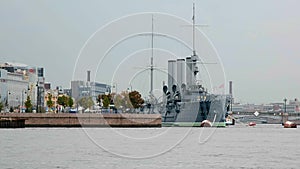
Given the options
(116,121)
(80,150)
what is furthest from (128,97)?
(80,150)

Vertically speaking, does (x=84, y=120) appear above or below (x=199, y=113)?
below

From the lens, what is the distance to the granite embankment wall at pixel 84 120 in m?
145

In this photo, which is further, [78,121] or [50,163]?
[78,121]

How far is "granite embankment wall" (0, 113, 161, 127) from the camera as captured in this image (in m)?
145

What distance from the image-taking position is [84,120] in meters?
152

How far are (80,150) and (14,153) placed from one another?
6.84m

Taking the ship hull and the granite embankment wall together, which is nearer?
the granite embankment wall

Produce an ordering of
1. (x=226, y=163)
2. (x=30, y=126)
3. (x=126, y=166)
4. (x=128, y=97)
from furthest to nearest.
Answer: (x=128, y=97) < (x=30, y=126) < (x=226, y=163) < (x=126, y=166)

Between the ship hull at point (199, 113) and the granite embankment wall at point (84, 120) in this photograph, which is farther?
the ship hull at point (199, 113)

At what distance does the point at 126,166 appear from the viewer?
147 feet

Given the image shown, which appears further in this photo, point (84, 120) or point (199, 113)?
point (199, 113)

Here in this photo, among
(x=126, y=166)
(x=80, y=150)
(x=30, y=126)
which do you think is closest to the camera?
(x=126, y=166)

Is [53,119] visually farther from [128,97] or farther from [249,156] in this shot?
[249,156]

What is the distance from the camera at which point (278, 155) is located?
57531 mm
